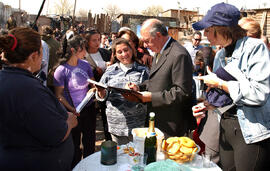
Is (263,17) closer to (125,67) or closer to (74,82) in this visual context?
(125,67)

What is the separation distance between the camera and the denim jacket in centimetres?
160

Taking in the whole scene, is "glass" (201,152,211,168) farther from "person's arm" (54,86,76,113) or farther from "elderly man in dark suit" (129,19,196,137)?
"person's arm" (54,86,76,113)

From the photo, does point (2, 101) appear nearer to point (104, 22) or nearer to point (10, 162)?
point (10, 162)

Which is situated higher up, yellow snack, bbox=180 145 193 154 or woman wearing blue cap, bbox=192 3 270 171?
woman wearing blue cap, bbox=192 3 270 171

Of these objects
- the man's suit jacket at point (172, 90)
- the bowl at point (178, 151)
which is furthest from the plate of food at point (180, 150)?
the man's suit jacket at point (172, 90)

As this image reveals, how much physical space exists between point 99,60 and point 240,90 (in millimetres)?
2795

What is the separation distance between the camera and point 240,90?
1658 mm

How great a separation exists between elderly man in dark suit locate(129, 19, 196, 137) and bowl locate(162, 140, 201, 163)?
49 centimetres

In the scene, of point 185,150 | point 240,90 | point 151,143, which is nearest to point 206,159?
point 185,150

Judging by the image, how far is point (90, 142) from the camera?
3.31 m

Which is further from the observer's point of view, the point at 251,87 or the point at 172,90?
the point at 172,90

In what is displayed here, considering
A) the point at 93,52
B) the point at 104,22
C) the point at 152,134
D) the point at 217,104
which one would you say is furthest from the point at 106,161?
the point at 104,22

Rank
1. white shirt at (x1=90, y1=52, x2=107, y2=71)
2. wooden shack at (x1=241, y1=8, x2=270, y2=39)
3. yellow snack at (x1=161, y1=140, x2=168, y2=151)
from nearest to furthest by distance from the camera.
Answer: yellow snack at (x1=161, y1=140, x2=168, y2=151) → white shirt at (x1=90, y1=52, x2=107, y2=71) → wooden shack at (x1=241, y1=8, x2=270, y2=39)

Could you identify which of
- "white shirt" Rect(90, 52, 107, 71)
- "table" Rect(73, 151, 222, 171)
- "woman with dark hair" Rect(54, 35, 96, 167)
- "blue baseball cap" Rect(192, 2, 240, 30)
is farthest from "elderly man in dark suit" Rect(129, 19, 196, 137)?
"white shirt" Rect(90, 52, 107, 71)
